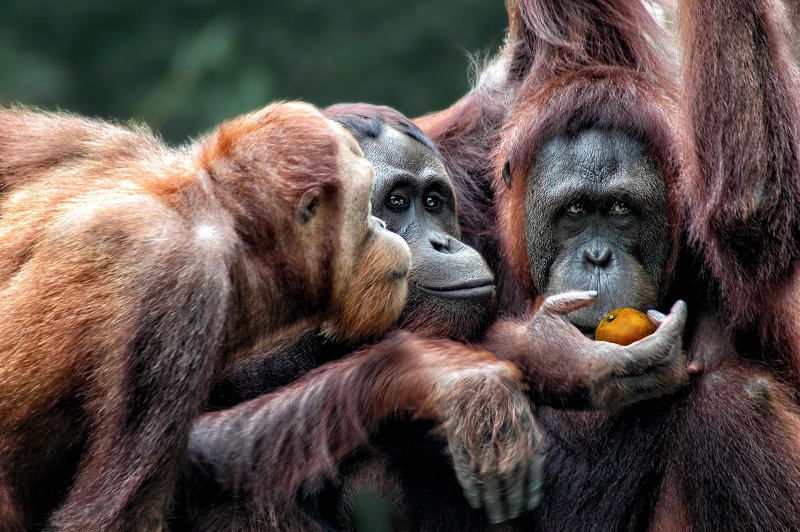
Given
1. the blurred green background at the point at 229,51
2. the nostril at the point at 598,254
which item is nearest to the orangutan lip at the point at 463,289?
the nostril at the point at 598,254

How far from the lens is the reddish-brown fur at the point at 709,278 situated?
1.98 meters

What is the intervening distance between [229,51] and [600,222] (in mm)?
5145

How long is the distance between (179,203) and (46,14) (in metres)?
5.85

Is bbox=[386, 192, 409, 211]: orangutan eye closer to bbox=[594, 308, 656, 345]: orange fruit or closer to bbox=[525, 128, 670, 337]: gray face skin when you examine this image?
bbox=[525, 128, 670, 337]: gray face skin

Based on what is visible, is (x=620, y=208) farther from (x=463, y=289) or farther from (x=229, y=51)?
(x=229, y=51)

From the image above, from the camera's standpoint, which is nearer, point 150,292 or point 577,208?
point 150,292

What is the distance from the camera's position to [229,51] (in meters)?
6.94

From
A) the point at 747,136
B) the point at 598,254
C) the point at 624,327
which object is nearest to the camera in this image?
the point at 747,136

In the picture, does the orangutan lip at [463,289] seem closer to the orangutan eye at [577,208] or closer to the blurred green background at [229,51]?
the orangutan eye at [577,208]

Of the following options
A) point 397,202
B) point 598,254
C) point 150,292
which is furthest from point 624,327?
point 150,292

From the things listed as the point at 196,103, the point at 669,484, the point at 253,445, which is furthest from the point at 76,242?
the point at 196,103

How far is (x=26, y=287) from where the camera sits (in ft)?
5.96

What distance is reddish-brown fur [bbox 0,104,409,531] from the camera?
176 centimetres

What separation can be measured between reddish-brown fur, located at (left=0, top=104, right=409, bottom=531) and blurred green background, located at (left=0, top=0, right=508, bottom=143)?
16.3ft
